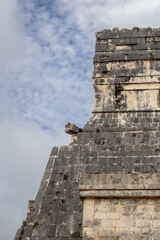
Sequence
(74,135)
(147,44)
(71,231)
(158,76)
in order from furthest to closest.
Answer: (147,44) < (158,76) < (74,135) < (71,231)

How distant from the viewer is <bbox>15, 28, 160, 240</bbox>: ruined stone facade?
6.72m

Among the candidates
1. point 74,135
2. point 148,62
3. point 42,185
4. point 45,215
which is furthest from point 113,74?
point 45,215

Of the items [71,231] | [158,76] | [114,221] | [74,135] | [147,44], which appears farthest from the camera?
[147,44]

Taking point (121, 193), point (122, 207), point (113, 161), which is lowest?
point (122, 207)

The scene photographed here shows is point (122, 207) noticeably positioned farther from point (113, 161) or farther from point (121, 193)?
point (113, 161)

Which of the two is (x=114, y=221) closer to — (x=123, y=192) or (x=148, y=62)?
(x=123, y=192)

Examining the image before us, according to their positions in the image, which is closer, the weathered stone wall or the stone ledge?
the weathered stone wall

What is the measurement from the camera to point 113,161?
33.9ft

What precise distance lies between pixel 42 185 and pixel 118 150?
7.60 ft

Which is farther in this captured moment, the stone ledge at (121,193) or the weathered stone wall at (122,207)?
the stone ledge at (121,193)

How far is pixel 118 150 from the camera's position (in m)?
10.6

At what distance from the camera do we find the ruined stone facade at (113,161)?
672cm

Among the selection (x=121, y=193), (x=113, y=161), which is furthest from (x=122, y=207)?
(x=113, y=161)

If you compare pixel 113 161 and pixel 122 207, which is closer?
pixel 122 207
